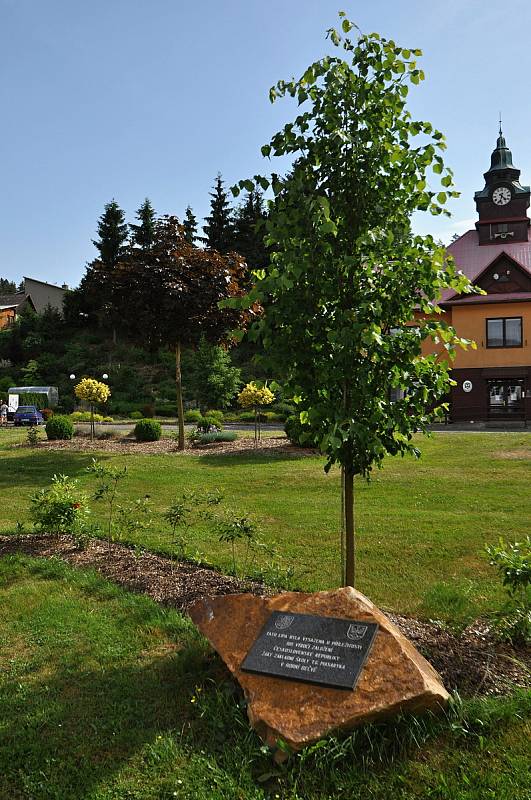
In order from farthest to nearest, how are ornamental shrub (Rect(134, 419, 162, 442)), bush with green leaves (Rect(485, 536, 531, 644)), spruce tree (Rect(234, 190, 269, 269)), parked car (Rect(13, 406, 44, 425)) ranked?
spruce tree (Rect(234, 190, 269, 269)), parked car (Rect(13, 406, 44, 425)), ornamental shrub (Rect(134, 419, 162, 442)), bush with green leaves (Rect(485, 536, 531, 644))

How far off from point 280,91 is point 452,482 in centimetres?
932

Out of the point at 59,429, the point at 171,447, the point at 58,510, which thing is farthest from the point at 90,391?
the point at 58,510

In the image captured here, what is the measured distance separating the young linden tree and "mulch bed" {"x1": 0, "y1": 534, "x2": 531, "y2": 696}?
166 centimetres

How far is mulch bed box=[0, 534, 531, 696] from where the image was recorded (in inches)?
172

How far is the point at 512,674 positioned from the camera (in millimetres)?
4398

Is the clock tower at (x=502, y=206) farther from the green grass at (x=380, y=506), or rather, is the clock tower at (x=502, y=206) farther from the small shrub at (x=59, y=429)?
the small shrub at (x=59, y=429)

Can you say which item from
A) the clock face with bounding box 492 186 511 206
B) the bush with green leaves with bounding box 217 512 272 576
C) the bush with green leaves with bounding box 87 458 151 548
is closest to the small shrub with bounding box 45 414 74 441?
the bush with green leaves with bounding box 87 458 151 548

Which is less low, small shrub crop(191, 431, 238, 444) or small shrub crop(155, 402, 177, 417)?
small shrub crop(155, 402, 177, 417)

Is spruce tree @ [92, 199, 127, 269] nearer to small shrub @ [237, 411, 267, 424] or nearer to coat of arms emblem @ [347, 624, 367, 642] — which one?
small shrub @ [237, 411, 267, 424]

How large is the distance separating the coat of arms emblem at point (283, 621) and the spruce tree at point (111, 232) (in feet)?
170

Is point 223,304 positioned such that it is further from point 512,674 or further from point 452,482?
point 452,482

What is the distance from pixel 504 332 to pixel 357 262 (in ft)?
94.0

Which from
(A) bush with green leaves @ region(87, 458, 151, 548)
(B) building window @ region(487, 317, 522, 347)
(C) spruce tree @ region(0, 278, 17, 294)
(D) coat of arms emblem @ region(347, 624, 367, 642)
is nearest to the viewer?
(D) coat of arms emblem @ region(347, 624, 367, 642)

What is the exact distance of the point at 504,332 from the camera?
101ft
